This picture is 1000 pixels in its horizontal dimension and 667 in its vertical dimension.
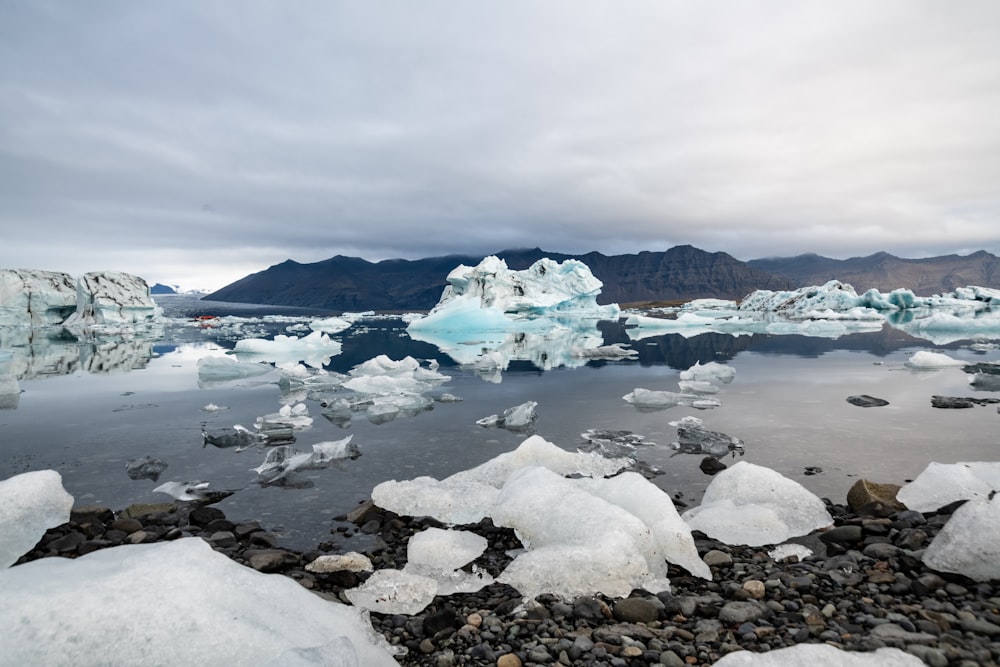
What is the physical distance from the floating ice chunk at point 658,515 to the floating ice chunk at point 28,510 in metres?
4.68

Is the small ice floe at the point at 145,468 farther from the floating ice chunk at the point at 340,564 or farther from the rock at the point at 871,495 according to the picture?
the rock at the point at 871,495

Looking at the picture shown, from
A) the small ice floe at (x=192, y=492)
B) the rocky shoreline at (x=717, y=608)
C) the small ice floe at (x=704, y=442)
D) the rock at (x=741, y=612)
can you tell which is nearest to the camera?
the rocky shoreline at (x=717, y=608)

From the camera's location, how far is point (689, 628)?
3.00m

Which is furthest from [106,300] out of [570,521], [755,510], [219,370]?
[755,510]

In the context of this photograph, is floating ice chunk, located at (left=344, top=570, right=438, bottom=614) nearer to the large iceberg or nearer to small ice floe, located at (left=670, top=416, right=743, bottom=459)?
small ice floe, located at (left=670, top=416, right=743, bottom=459)

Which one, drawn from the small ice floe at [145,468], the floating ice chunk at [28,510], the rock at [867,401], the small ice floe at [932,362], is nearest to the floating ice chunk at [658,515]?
the floating ice chunk at [28,510]

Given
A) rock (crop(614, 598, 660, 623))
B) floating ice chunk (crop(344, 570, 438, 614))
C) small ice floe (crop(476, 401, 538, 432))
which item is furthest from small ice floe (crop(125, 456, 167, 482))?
rock (crop(614, 598, 660, 623))

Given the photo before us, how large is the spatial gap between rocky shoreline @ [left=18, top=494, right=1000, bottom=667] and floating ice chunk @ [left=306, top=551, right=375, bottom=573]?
65mm

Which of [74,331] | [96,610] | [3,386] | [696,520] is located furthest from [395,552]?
[74,331]

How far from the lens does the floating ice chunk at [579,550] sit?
3465 millimetres

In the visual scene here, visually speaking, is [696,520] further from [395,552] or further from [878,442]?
[878,442]

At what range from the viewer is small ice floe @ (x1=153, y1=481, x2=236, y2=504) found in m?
5.49

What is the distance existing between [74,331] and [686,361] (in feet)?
136

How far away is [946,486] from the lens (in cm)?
463
